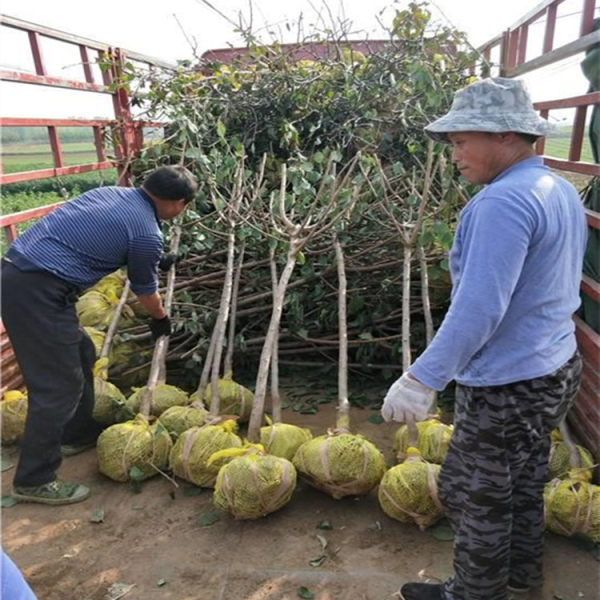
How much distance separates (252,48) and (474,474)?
4.98 metres

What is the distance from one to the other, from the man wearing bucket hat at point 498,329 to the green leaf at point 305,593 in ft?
1.89

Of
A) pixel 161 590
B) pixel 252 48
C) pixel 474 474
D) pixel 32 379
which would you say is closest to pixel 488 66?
pixel 252 48

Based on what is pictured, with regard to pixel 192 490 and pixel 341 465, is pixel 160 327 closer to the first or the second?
pixel 192 490

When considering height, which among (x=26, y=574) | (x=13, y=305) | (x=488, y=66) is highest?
(x=488, y=66)

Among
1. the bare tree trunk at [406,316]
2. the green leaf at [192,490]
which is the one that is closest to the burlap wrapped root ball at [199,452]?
the green leaf at [192,490]

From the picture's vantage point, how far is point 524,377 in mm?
1908

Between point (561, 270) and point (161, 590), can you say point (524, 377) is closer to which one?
point (561, 270)

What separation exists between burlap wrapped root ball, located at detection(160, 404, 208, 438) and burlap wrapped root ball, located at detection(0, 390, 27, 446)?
909mm

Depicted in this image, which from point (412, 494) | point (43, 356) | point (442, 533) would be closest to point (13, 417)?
point (43, 356)

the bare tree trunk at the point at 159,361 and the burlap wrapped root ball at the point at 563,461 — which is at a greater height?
the bare tree trunk at the point at 159,361

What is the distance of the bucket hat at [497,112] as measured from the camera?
1.80 metres

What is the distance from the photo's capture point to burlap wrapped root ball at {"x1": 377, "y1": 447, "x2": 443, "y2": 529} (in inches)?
103

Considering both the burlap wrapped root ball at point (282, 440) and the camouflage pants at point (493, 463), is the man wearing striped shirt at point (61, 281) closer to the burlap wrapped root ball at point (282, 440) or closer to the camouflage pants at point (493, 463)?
the burlap wrapped root ball at point (282, 440)

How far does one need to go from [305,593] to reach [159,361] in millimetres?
1848
